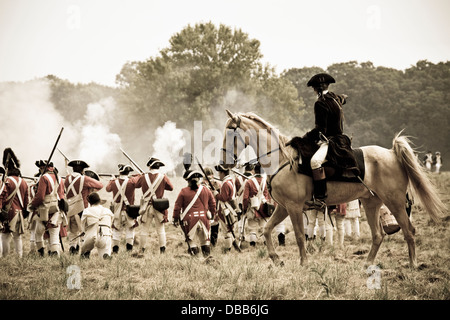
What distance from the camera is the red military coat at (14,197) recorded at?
11055mm

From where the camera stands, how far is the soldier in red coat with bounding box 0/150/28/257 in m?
11.0

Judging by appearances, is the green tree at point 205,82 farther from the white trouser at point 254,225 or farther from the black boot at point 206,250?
the black boot at point 206,250

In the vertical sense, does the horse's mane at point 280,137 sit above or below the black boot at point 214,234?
above

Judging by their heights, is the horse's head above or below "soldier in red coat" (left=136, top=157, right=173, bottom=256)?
above

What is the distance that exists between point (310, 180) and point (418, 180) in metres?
2.18

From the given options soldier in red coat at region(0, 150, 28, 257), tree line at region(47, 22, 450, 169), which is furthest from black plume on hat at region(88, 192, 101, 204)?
tree line at region(47, 22, 450, 169)

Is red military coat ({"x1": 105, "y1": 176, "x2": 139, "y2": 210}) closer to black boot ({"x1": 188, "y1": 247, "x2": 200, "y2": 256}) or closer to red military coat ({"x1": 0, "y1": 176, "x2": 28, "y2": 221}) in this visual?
red military coat ({"x1": 0, "y1": 176, "x2": 28, "y2": 221})

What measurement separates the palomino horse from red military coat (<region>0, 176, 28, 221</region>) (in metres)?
5.72

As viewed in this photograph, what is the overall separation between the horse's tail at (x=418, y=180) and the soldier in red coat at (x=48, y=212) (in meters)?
7.88

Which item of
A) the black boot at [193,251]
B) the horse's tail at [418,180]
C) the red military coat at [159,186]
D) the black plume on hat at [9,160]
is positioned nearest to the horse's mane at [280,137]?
the horse's tail at [418,180]

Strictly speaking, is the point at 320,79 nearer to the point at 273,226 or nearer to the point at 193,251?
the point at 273,226

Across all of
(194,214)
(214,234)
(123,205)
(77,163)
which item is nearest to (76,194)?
(77,163)
